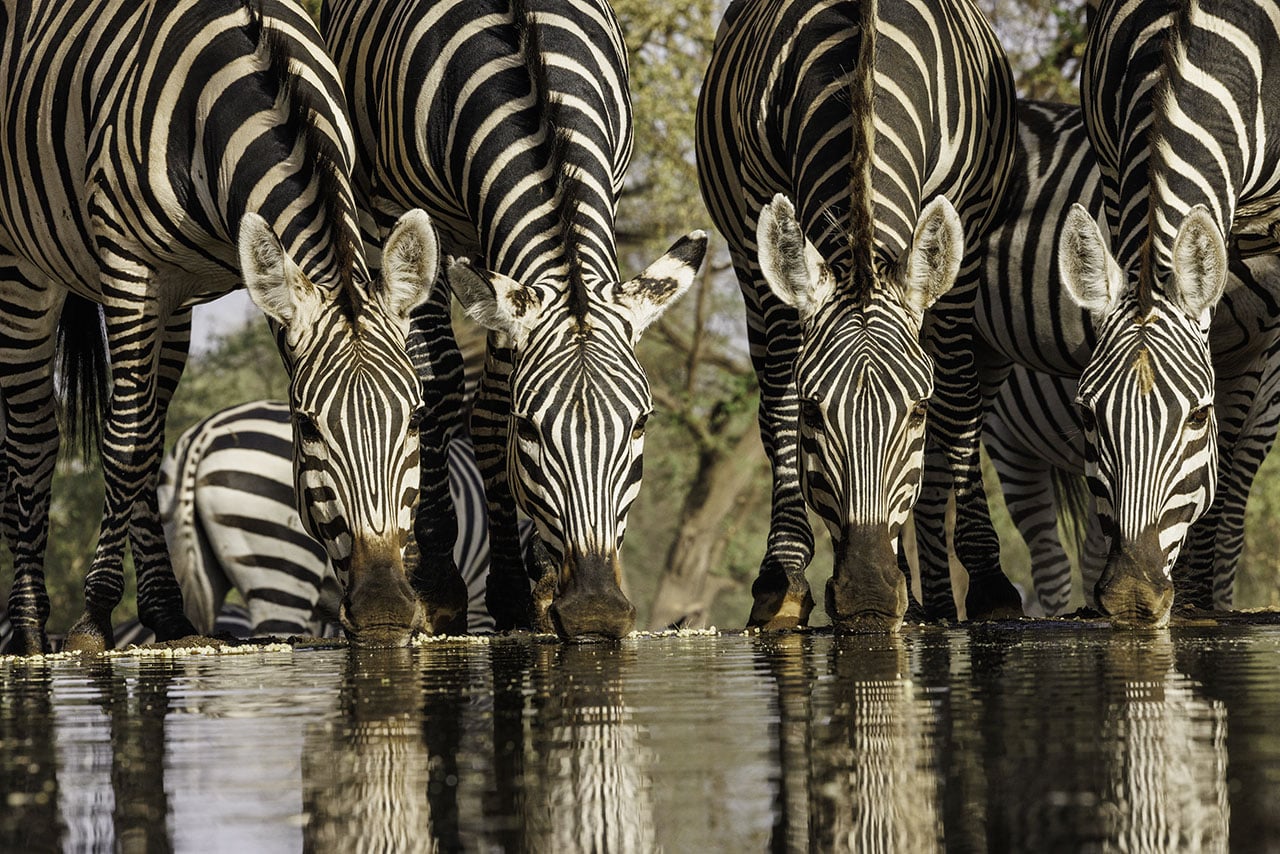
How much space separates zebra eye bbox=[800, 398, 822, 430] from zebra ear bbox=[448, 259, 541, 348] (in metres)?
1.09

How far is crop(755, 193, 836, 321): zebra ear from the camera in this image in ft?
24.5

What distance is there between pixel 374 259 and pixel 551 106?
4.87ft

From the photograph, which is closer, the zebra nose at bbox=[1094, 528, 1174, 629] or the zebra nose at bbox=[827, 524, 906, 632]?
the zebra nose at bbox=[1094, 528, 1174, 629]

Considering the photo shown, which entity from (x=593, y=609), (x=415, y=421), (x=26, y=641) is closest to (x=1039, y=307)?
(x=415, y=421)

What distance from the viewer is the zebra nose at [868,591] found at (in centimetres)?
669

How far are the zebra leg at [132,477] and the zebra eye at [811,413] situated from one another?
273 cm

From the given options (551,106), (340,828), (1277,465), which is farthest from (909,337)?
(1277,465)

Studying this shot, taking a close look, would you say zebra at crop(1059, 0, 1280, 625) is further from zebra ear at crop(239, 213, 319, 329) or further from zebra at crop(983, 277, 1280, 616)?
zebra ear at crop(239, 213, 319, 329)

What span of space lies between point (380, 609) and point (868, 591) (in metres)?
1.72

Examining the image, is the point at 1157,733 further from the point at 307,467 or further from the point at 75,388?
the point at 75,388

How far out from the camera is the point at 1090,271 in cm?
736

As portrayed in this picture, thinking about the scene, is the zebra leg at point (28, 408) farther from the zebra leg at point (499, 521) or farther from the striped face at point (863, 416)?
the striped face at point (863, 416)

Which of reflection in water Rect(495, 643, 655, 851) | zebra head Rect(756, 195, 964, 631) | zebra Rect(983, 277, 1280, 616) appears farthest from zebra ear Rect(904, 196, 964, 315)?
reflection in water Rect(495, 643, 655, 851)

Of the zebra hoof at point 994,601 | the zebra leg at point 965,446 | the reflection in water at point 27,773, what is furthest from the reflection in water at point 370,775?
the zebra leg at point 965,446
